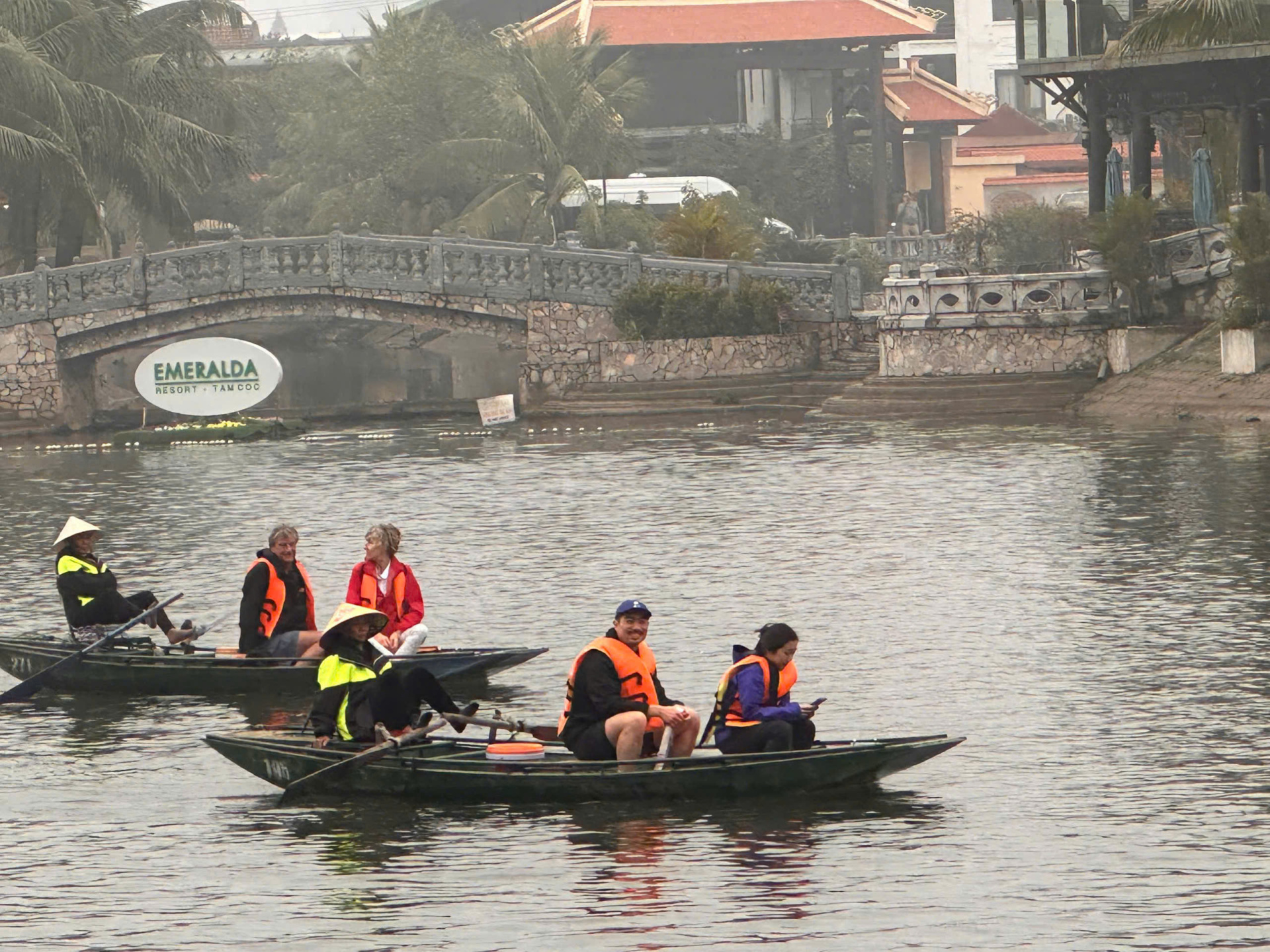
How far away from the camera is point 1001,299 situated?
40.1m

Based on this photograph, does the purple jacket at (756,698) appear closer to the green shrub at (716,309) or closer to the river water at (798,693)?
the river water at (798,693)

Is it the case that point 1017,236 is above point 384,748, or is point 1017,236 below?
above

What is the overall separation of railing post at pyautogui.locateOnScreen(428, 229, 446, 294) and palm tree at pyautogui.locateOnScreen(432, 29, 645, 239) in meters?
9.86

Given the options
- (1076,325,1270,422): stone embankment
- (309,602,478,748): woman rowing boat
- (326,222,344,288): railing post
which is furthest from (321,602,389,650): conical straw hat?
(326,222,344,288): railing post

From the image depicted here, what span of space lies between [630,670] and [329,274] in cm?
3281

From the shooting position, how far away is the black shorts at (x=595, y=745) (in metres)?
15.0

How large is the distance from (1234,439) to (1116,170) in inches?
464

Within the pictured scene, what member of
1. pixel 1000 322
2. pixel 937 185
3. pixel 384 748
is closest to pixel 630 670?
pixel 384 748

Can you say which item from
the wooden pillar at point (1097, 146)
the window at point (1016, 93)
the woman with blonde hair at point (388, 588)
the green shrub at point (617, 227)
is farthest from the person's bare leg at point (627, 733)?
the window at point (1016, 93)

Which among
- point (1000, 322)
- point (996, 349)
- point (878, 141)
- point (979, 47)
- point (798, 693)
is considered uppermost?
point (979, 47)

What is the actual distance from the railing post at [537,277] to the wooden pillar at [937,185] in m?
31.0

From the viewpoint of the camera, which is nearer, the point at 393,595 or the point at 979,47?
the point at 393,595

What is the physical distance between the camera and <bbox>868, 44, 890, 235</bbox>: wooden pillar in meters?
68.1

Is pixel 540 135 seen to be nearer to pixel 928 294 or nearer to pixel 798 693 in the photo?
pixel 928 294
